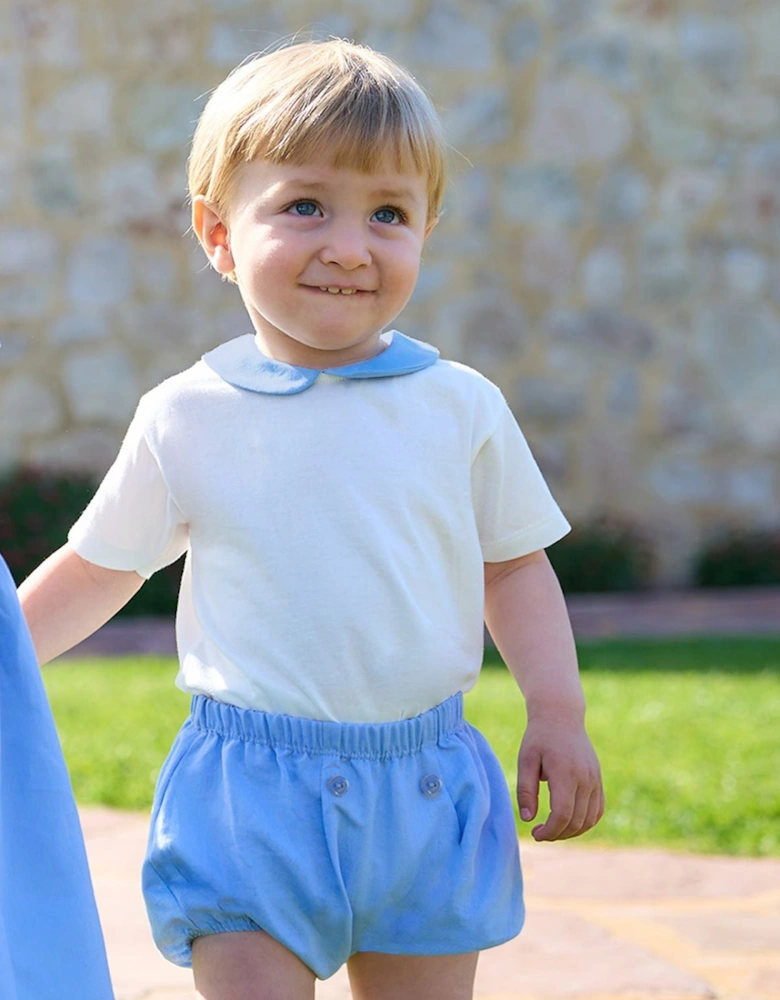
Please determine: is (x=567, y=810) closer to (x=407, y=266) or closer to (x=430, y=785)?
(x=430, y=785)

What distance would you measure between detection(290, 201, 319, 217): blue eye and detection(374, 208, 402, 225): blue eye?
8 centimetres

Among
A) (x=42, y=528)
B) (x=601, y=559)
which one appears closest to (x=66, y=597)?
(x=42, y=528)

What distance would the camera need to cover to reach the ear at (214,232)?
210 cm

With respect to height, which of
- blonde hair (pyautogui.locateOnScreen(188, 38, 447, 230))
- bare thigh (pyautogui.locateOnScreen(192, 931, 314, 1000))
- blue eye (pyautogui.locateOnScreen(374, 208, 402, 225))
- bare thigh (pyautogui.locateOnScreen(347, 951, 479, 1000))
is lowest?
bare thigh (pyautogui.locateOnScreen(347, 951, 479, 1000))

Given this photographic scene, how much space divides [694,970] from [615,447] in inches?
248

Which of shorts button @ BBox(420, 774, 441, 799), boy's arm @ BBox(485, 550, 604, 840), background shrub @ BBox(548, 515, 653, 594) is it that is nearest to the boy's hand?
boy's arm @ BBox(485, 550, 604, 840)

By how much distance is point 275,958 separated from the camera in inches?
74.0

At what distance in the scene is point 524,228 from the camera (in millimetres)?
8930

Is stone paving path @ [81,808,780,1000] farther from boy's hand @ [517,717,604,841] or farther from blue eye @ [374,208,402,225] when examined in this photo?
blue eye @ [374,208,402,225]

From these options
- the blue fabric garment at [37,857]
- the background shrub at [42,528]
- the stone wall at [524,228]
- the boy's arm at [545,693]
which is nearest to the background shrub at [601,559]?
the stone wall at [524,228]

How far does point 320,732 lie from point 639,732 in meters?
3.10

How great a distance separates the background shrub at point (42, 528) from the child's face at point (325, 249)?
6206mm

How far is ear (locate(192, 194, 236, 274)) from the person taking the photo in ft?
6.89

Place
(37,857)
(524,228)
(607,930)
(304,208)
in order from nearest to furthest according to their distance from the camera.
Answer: (37,857)
(304,208)
(607,930)
(524,228)
